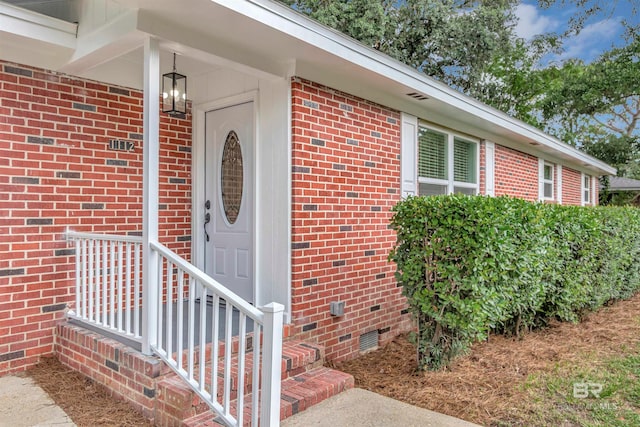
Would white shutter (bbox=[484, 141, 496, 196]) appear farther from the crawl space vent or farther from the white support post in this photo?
the white support post

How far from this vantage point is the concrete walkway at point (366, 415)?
2771 millimetres

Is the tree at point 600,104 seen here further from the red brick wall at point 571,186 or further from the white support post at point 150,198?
the white support post at point 150,198

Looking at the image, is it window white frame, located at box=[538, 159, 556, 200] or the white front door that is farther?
window white frame, located at box=[538, 159, 556, 200]

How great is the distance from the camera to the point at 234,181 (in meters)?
4.46

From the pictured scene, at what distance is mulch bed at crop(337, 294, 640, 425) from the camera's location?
3068mm

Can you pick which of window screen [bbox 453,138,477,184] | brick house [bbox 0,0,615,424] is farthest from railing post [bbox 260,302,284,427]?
window screen [bbox 453,138,477,184]

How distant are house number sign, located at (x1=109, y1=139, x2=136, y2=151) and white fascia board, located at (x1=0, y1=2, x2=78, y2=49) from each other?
88 cm

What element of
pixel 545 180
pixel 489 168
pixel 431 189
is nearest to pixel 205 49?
pixel 431 189

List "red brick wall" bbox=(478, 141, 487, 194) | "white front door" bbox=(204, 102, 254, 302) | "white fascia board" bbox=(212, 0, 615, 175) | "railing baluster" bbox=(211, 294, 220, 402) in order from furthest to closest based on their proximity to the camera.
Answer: "red brick wall" bbox=(478, 141, 487, 194) → "white front door" bbox=(204, 102, 254, 302) → "white fascia board" bbox=(212, 0, 615, 175) → "railing baluster" bbox=(211, 294, 220, 402)

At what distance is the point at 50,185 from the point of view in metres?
3.59

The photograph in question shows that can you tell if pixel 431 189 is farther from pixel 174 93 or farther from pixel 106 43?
pixel 106 43

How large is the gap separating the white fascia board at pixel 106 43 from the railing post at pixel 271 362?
6.92ft

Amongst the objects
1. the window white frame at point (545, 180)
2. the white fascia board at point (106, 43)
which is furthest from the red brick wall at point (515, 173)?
the white fascia board at point (106, 43)

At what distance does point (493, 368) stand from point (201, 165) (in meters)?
3.47
